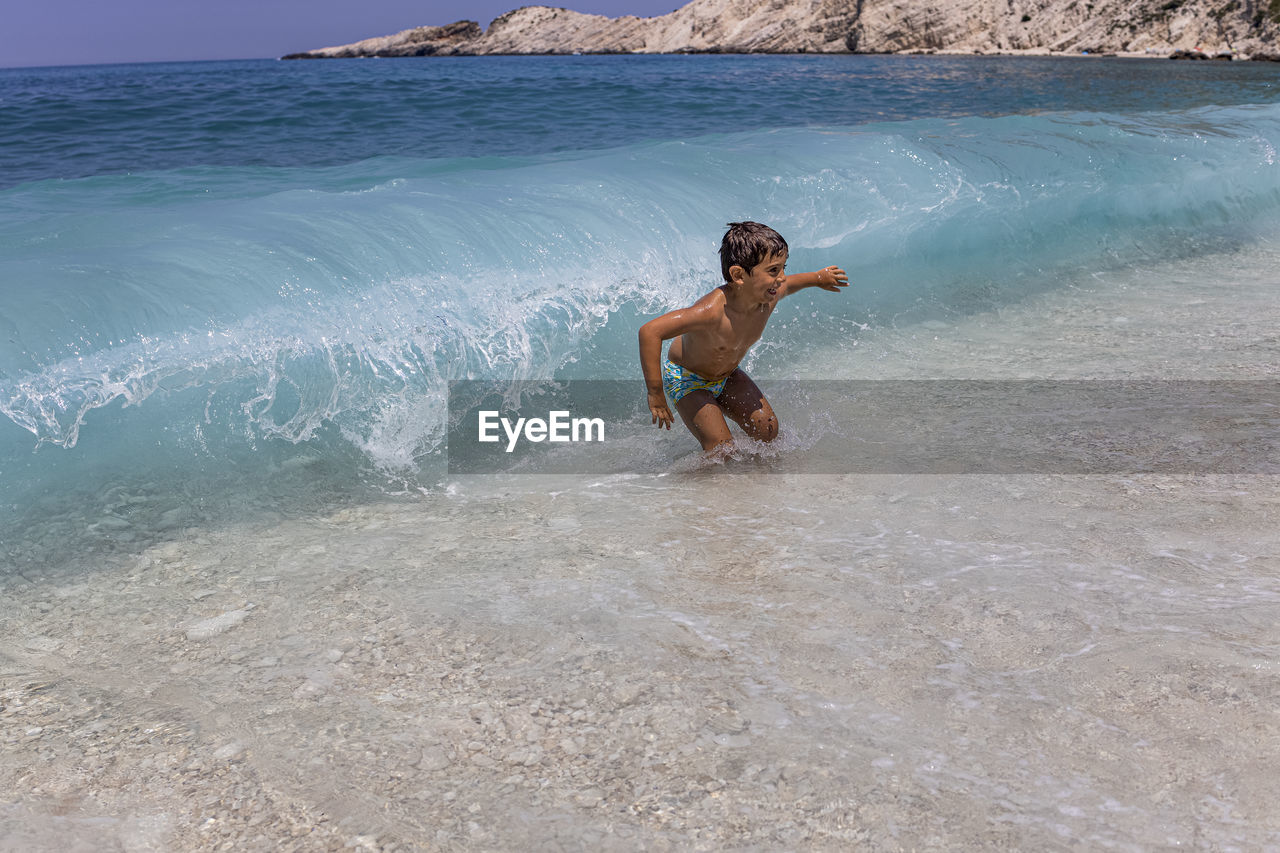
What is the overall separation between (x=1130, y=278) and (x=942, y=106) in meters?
14.7

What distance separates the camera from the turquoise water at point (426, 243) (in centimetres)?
455

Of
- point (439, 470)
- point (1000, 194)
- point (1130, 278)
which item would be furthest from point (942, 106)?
point (439, 470)

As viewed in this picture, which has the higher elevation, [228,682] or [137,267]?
[137,267]

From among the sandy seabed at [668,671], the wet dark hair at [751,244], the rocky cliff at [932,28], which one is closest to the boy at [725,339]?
the wet dark hair at [751,244]

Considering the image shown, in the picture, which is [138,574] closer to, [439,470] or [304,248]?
[439,470]

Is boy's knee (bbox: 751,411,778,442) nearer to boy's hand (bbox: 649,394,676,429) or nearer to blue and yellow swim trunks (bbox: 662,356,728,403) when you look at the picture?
blue and yellow swim trunks (bbox: 662,356,728,403)

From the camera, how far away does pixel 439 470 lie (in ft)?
14.3

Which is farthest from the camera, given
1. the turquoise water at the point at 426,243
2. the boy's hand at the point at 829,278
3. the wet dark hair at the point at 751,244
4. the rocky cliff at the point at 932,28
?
the rocky cliff at the point at 932,28

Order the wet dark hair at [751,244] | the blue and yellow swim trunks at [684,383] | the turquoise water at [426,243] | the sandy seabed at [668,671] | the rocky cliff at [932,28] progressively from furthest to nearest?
the rocky cliff at [932,28], the turquoise water at [426,243], the blue and yellow swim trunks at [684,383], the wet dark hair at [751,244], the sandy seabed at [668,671]

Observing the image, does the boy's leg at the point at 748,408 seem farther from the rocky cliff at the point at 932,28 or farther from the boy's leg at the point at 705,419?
the rocky cliff at the point at 932,28

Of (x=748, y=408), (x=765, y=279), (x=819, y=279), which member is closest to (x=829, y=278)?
(x=819, y=279)

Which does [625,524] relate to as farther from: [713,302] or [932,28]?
[932,28]

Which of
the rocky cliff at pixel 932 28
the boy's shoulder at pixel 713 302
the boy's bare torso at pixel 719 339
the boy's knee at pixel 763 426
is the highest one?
the rocky cliff at pixel 932 28

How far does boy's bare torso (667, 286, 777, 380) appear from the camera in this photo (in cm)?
418
